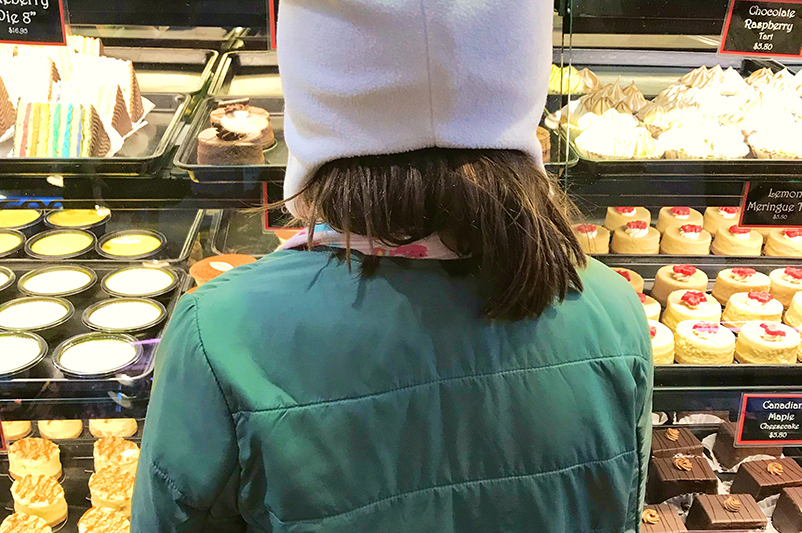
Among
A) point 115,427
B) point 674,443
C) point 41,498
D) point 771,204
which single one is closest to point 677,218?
point 771,204

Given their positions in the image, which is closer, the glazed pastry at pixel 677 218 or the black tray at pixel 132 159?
the black tray at pixel 132 159

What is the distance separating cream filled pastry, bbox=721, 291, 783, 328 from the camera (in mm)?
1923

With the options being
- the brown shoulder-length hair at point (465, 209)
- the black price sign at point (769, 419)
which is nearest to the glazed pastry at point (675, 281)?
the black price sign at point (769, 419)

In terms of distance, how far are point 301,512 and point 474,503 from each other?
0.72 feet

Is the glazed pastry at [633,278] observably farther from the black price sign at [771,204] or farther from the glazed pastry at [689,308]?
the black price sign at [771,204]

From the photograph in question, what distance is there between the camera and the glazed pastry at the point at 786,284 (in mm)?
2044

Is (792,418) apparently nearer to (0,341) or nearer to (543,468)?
(543,468)

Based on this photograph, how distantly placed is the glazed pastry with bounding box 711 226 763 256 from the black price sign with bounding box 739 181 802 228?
50 cm

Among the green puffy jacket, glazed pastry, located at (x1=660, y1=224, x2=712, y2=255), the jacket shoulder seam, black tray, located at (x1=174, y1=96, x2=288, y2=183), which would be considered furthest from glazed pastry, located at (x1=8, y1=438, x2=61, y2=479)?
glazed pastry, located at (x1=660, y1=224, x2=712, y2=255)

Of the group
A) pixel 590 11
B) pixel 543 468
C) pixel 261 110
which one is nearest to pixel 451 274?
pixel 543 468

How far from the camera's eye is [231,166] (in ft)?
4.51

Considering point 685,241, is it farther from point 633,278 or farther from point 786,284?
point 786,284

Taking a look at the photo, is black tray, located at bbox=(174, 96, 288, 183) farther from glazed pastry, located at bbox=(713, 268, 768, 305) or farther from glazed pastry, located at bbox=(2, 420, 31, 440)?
glazed pastry, located at bbox=(713, 268, 768, 305)

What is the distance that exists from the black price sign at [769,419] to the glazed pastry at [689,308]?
0.95ft
